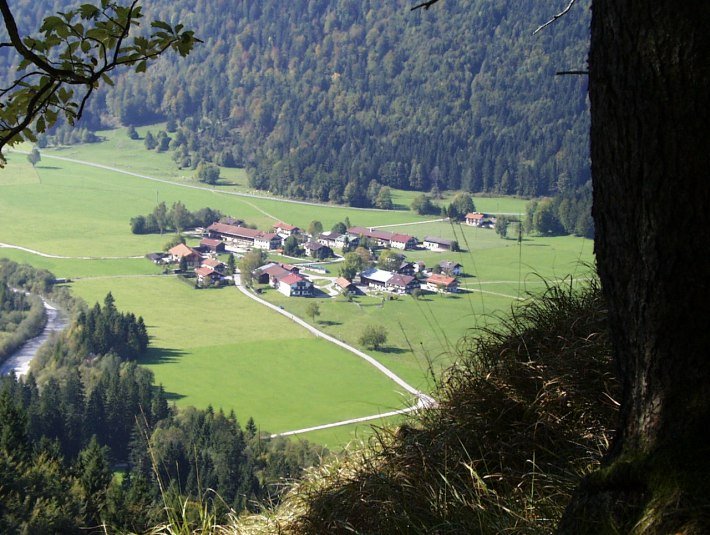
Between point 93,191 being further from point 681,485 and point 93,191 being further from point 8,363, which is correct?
point 681,485

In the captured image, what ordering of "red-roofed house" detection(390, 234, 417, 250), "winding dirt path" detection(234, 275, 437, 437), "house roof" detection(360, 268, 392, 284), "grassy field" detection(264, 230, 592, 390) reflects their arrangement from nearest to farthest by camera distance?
"winding dirt path" detection(234, 275, 437, 437) → "grassy field" detection(264, 230, 592, 390) → "house roof" detection(360, 268, 392, 284) → "red-roofed house" detection(390, 234, 417, 250)

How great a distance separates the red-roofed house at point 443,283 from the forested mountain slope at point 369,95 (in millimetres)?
26184

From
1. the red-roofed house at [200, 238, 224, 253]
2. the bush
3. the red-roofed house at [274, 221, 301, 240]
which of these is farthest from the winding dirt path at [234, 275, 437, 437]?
the red-roofed house at [274, 221, 301, 240]

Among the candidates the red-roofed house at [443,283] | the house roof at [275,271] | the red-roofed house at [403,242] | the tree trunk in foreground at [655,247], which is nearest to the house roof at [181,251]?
the house roof at [275,271]

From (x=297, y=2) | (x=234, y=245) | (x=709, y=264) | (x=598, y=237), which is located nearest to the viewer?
(x=709, y=264)

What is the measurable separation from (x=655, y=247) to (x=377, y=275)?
41809 millimetres

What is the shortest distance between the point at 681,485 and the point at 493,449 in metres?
1.11

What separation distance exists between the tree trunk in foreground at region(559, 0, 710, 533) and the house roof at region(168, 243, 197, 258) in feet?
157

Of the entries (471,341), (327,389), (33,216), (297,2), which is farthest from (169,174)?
(471,341)

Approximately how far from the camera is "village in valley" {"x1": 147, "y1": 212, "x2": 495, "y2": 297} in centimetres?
4253

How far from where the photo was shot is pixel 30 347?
37281mm

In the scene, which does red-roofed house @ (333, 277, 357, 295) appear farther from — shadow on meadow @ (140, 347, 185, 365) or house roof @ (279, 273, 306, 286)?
shadow on meadow @ (140, 347, 185, 365)

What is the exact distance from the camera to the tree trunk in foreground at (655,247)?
1.75 meters

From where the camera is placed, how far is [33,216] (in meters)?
57.0
